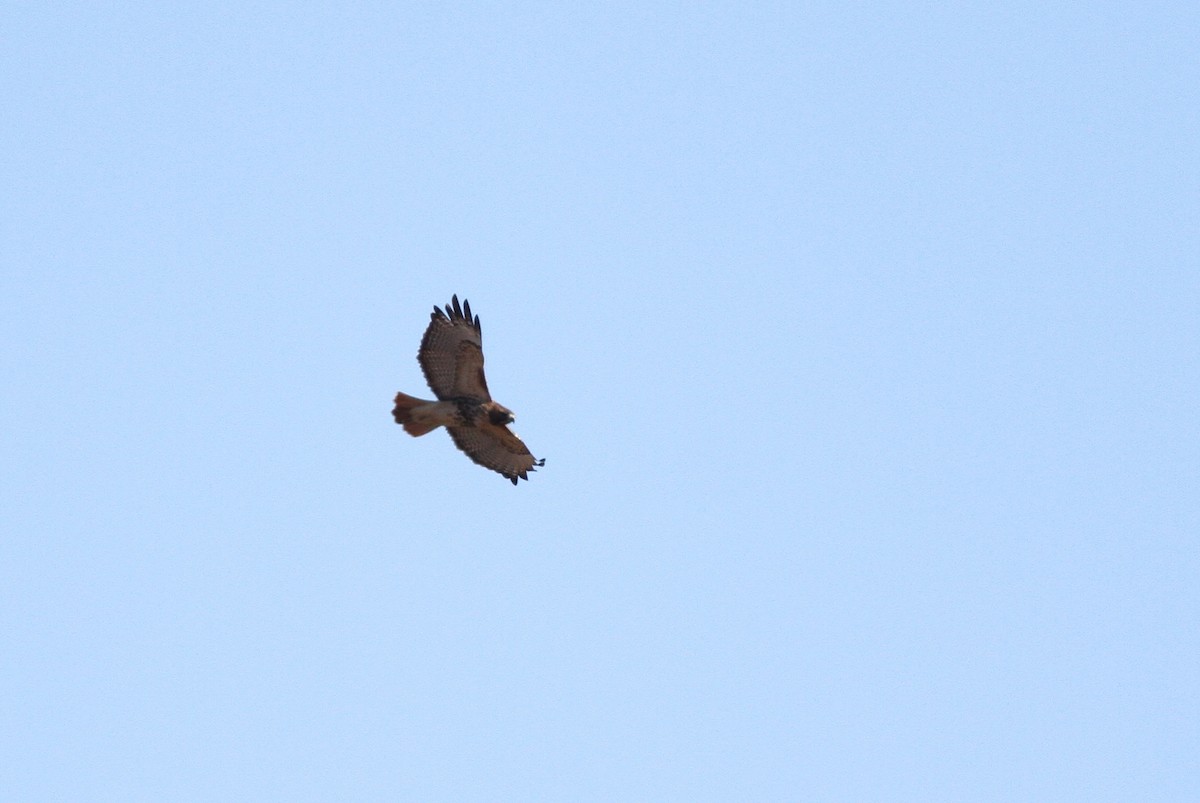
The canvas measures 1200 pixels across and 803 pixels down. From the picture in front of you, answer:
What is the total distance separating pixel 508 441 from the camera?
92.8ft

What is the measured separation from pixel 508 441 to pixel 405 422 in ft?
5.06

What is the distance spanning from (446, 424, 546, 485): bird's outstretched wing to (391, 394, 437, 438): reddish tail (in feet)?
2.69

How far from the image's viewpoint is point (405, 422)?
27.5 meters

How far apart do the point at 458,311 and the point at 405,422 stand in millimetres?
1578

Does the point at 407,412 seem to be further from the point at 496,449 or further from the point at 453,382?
the point at 496,449

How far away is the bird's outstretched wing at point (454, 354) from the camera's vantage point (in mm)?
27609

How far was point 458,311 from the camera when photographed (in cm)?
2766

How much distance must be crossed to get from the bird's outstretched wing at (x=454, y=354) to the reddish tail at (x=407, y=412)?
0.41 metres

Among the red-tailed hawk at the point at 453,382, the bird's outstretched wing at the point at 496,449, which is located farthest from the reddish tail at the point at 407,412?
the bird's outstretched wing at the point at 496,449

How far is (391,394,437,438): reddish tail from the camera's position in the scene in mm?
27406

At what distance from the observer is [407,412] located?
1080 inches

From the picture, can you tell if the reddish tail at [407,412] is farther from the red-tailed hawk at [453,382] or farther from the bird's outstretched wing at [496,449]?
the bird's outstretched wing at [496,449]

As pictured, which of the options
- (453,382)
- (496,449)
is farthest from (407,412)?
(496,449)

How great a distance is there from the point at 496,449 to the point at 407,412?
159 centimetres
